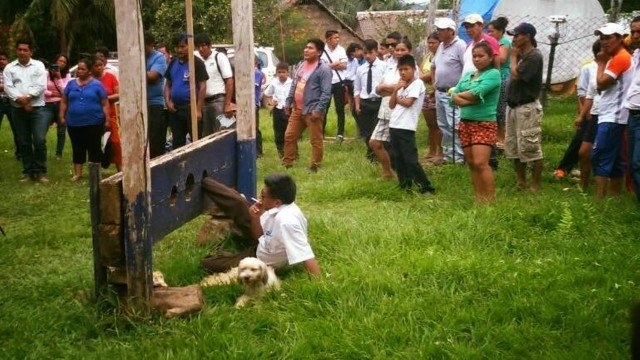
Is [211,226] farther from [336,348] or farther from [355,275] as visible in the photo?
[336,348]

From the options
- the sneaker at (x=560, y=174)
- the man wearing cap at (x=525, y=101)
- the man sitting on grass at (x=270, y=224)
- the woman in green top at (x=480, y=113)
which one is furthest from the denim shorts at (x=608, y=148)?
the man sitting on grass at (x=270, y=224)

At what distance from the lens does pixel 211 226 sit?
5.91 m

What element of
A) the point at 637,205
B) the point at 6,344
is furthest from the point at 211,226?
the point at 637,205

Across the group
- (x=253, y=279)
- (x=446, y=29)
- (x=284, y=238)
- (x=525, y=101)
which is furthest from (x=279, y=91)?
(x=253, y=279)

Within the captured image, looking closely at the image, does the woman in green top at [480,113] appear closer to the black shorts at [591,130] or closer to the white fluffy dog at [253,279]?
the black shorts at [591,130]

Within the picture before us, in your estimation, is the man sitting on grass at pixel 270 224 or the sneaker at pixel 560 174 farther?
the sneaker at pixel 560 174

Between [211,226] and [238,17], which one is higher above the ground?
[238,17]

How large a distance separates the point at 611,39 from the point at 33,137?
712 centimetres

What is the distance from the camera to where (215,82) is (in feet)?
29.4

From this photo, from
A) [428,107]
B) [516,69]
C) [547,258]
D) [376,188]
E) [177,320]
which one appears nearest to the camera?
[177,320]

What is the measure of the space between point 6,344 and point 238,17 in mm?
3173

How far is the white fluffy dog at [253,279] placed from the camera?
14.6ft

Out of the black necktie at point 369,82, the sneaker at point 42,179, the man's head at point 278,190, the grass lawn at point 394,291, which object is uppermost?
the black necktie at point 369,82

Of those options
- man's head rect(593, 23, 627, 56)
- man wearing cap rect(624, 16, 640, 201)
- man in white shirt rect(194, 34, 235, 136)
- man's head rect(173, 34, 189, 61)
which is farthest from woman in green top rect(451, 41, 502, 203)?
man's head rect(173, 34, 189, 61)
